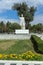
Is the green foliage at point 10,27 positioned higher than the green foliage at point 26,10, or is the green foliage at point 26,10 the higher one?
the green foliage at point 26,10

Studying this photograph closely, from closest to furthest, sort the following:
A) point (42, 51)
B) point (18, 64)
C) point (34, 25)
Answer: point (18, 64), point (42, 51), point (34, 25)

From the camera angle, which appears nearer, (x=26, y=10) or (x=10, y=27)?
(x=26, y=10)

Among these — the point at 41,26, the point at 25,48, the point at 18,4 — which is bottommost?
the point at 41,26

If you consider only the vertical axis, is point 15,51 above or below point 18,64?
below

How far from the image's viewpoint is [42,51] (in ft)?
57.8

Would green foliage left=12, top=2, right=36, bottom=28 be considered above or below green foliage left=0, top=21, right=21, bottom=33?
above

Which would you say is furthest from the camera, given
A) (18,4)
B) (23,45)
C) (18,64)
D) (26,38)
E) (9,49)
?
(18,4)

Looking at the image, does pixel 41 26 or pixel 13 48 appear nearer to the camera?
pixel 13 48

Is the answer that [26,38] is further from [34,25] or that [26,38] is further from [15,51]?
[34,25]

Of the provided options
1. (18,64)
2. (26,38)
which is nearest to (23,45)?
(26,38)

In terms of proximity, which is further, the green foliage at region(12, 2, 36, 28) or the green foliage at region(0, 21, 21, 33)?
the green foliage at region(0, 21, 21, 33)

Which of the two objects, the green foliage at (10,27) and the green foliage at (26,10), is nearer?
the green foliage at (26,10)

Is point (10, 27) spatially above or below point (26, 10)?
below

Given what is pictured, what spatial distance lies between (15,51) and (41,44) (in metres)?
2.34
